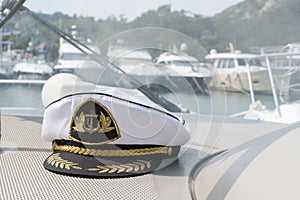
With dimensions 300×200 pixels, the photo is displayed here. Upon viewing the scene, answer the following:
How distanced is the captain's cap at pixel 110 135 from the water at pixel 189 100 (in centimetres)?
21

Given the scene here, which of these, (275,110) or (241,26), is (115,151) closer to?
(275,110)

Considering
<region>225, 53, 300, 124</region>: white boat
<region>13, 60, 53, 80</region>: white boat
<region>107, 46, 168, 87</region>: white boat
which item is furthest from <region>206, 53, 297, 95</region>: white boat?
<region>107, 46, 168, 87</region>: white boat

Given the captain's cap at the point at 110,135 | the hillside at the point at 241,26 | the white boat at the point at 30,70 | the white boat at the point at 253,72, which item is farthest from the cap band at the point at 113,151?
the white boat at the point at 253,72

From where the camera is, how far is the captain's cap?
2.52 feet

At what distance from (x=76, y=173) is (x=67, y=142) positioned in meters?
0.10

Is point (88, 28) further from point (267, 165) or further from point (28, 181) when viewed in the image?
point (267, 165)

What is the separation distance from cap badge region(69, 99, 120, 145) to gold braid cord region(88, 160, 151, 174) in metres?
0.06

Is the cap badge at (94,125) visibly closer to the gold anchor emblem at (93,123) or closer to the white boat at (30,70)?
the gold anchor emblem at (93,123)

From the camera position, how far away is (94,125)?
2.55 ft

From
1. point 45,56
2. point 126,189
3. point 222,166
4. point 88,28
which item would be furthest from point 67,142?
point 45,56

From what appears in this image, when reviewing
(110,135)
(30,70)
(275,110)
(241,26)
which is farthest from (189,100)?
(241,26)

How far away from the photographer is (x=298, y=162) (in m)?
0.52

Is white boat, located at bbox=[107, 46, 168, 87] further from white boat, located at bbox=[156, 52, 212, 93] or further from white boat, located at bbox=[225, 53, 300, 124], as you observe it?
white boat, located at bbox=[225, 53, 300, 124]

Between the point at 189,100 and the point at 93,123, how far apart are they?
15.2 inches
